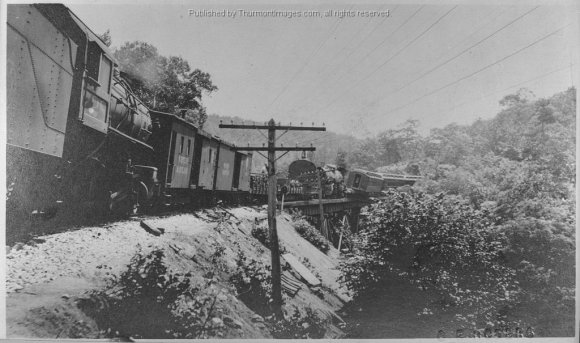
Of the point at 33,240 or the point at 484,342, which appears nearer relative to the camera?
the point at 33,240

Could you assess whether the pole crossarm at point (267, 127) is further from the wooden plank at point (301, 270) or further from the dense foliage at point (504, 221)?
the wooden plank at point (301, 270)

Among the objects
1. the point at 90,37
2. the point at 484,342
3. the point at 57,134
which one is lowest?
the point at 484,342

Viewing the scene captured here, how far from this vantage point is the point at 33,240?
181 inches

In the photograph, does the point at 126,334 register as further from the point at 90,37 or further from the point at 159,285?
the point at 90,37

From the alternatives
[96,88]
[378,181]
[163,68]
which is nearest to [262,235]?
[163,68]

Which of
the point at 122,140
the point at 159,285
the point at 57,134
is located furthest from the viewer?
the point at 122,140

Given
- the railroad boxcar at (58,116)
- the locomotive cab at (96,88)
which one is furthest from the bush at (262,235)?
the locomotive cab at (96,88)

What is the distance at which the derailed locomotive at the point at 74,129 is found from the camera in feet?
13.4

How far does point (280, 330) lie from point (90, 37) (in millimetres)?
5592

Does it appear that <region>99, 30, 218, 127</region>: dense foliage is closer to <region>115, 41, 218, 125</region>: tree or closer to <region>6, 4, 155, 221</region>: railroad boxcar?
<region>115, 41, 218, 125</region>: tree

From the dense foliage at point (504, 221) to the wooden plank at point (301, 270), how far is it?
Result: 0.94 meters

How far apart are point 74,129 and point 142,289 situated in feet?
8.42

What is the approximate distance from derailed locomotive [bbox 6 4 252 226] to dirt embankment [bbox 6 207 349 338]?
0.76 m

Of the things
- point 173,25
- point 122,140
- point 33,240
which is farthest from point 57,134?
point 173,25
